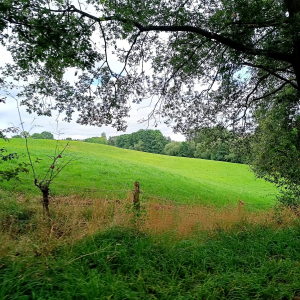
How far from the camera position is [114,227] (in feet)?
15.6

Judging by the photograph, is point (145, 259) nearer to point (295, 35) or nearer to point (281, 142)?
point (295, 35)

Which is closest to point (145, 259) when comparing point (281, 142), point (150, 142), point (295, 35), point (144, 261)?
point (144, 261)

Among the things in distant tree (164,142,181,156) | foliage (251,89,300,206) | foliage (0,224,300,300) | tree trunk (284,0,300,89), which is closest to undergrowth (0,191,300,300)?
foliage (0,224,300,300)

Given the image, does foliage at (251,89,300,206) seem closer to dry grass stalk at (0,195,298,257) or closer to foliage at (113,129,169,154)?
dry grass stalk at (0,195,298,257)

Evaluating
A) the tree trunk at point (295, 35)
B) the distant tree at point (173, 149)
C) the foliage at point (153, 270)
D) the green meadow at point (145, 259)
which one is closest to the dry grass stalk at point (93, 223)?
the green meadow at point (145, 259)

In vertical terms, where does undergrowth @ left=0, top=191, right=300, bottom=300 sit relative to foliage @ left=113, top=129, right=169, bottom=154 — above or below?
below

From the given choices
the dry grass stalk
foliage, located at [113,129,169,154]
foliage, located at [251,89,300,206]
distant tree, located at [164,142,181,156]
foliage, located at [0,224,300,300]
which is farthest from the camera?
foliage, located at [113,129,169,154]

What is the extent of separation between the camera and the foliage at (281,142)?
7.82 m

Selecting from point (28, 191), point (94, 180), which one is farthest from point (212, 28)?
point (94, 180)

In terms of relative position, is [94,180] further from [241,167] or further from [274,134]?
[241,167]

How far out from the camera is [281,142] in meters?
8.02

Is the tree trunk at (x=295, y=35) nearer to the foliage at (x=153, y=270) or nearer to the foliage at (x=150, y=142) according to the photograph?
the foliage at (x=153, y=270)

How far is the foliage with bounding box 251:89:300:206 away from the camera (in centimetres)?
782

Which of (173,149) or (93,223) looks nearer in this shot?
(93,223)
